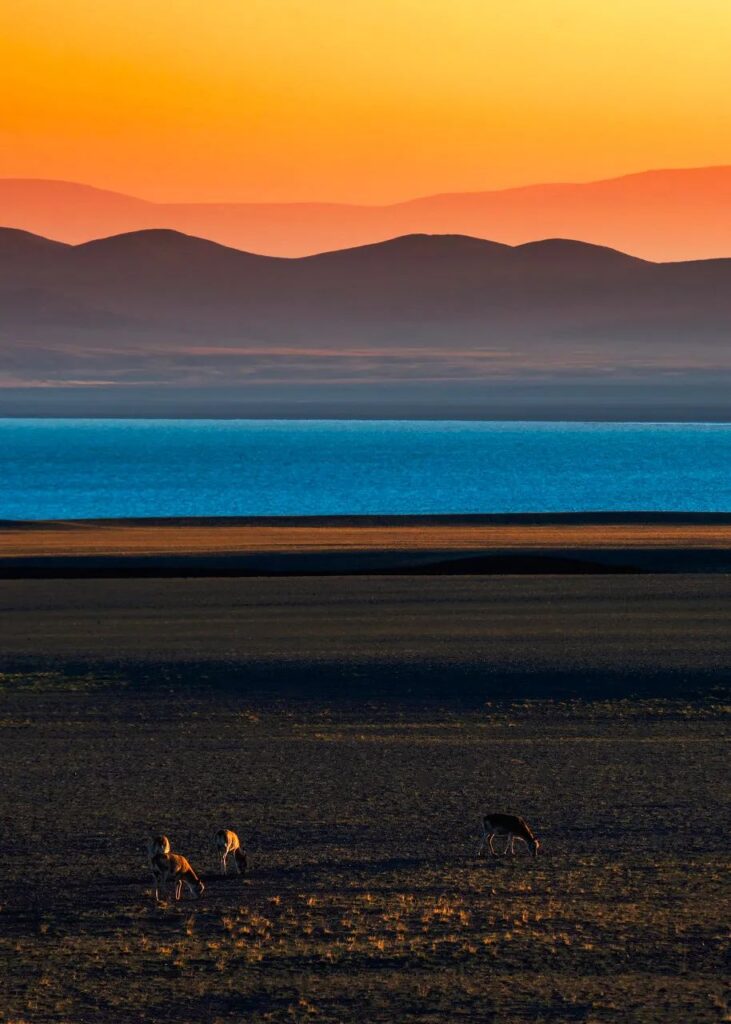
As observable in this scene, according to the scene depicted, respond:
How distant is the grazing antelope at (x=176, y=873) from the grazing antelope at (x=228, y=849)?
34 cm

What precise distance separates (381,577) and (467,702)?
18.1m

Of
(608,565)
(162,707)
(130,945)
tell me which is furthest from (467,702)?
(608,565)

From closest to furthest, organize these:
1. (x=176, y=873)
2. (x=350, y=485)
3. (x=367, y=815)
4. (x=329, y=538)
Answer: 1. (x=176, y=873)
2. (x=367, y=815)
3. (x=329, y=538)
4. (x=350, y=485)

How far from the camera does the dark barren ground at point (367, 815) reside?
37.5 ft

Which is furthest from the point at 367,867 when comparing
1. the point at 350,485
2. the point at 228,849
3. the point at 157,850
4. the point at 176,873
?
the point at 350,485

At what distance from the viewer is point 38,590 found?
39594mm

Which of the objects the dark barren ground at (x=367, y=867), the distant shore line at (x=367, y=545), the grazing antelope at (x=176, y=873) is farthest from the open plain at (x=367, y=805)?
the distant shore line at (x=367, y=545)

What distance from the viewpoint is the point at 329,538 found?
5509cm

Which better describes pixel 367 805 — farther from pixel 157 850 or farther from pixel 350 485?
pixel 350 485

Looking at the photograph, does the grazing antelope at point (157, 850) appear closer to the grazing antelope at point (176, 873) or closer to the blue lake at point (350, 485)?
the grazing antelope at point (176, 873)

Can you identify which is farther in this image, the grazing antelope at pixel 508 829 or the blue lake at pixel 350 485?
the blue lake at pixel 350 485

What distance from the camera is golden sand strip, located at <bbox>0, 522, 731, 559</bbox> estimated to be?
50.1 meters

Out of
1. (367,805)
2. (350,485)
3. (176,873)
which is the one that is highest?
(350,485)

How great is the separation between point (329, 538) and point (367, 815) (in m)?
38.5
